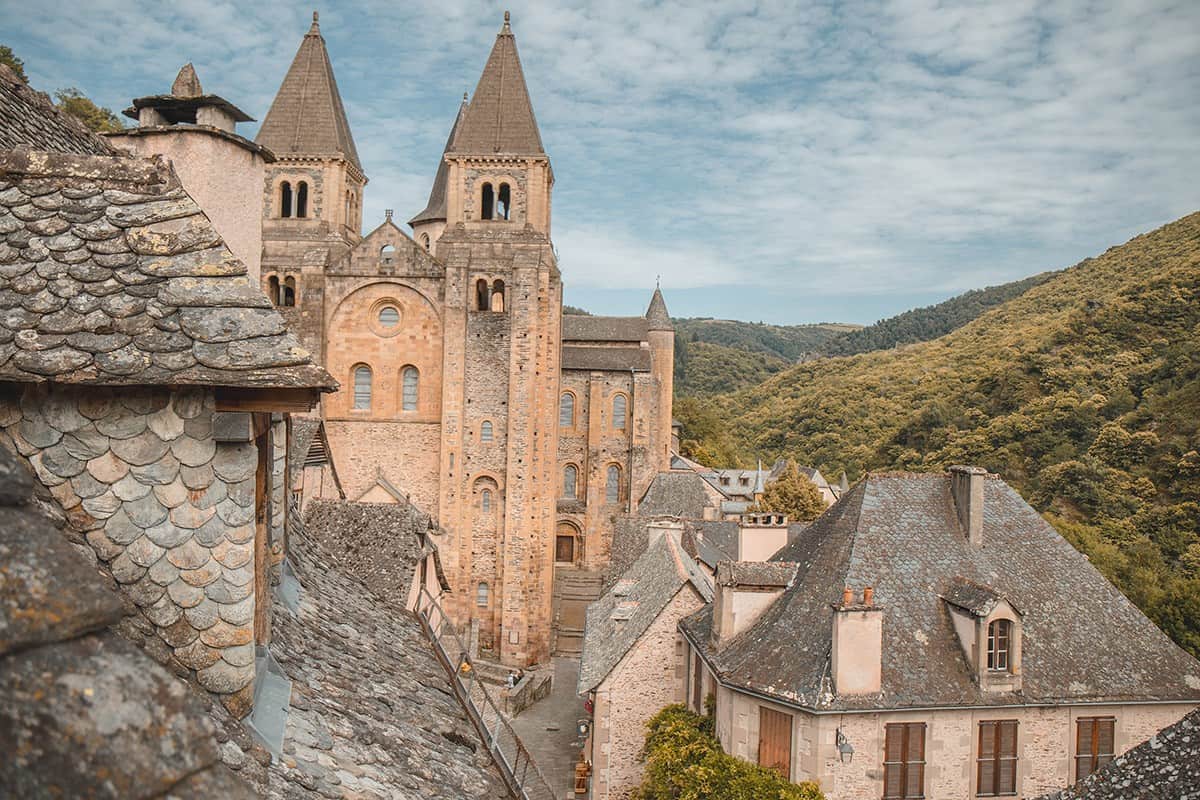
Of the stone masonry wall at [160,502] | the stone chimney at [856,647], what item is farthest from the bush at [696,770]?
the stone masonry wall at [160,502]

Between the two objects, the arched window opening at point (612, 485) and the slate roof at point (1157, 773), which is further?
the arched window opening at point (612, 485)

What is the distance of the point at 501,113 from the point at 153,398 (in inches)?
1216

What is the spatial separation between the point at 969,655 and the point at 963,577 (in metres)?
1.61

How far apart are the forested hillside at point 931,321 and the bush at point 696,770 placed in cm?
13978

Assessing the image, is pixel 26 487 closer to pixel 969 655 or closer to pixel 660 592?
pixel 969 655

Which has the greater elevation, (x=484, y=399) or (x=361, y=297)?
(x=361, y=297)

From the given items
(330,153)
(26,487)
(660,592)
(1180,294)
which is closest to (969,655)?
(660,592)

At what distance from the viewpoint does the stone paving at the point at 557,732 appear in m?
21.3

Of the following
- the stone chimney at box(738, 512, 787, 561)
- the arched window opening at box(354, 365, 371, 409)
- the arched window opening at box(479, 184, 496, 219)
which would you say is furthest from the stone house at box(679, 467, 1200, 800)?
the arched window opening at box(479, 184, 496, 219)

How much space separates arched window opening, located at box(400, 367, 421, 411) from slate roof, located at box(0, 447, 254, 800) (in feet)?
97.5

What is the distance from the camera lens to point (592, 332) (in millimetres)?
51875

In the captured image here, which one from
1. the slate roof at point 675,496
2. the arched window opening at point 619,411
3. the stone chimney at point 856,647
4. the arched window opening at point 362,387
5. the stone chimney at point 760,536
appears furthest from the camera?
the arched window opening at point 619,411

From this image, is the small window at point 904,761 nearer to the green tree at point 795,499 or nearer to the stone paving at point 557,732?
the stone paving at point 557,732

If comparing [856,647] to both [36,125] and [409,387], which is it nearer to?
[36,125]
